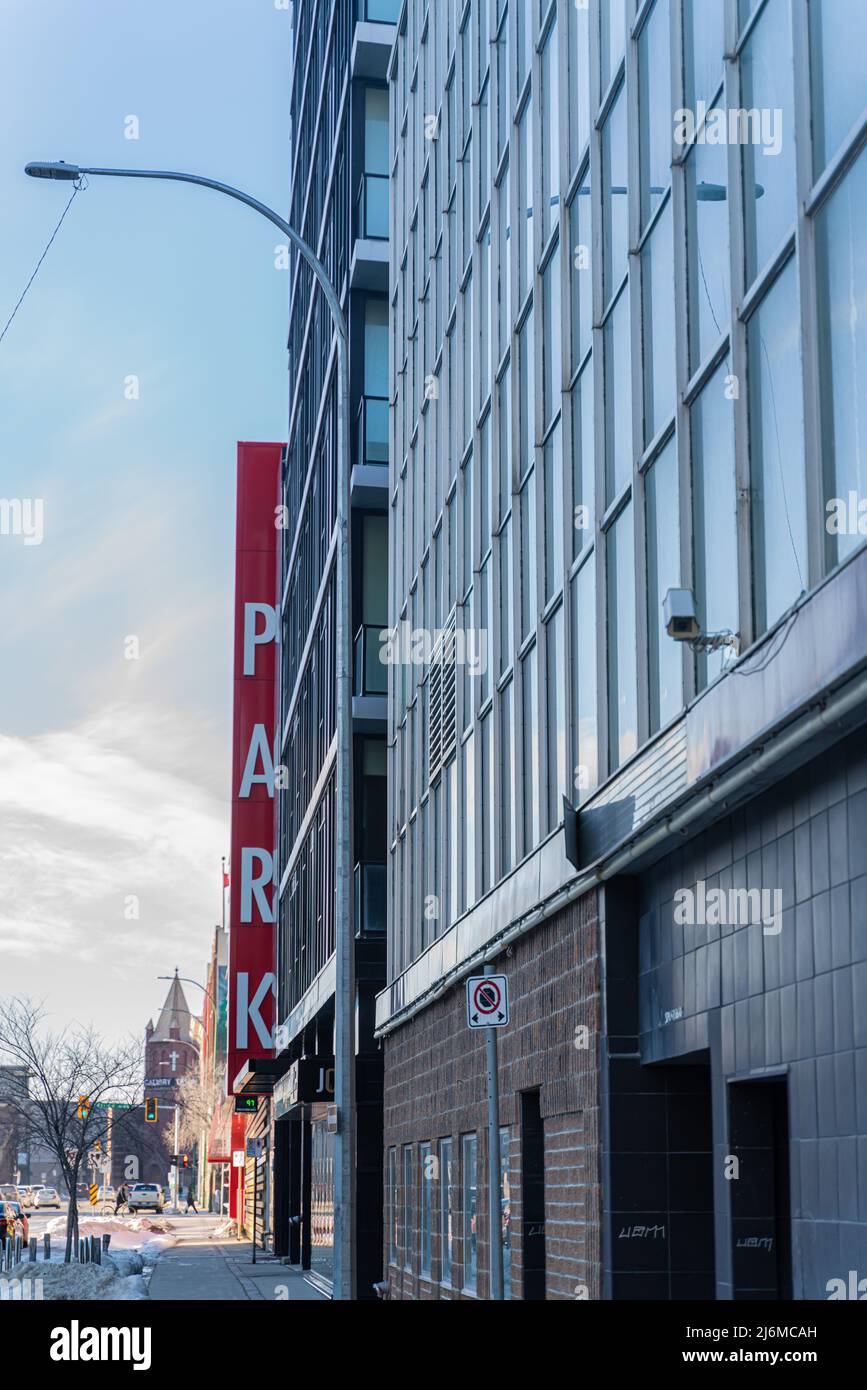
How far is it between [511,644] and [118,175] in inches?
268

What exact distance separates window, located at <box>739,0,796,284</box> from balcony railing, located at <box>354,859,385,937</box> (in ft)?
66.5

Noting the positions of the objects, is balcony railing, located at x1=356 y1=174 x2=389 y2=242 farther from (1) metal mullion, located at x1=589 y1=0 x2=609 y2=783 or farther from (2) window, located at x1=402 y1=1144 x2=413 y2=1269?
(1) metal mullion, located at x1=589 y1=0 x2=609 y2=783

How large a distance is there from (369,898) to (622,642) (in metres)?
16.9

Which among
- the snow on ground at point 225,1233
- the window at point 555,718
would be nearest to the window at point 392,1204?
the window at point 555,718

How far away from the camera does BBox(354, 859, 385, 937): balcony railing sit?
2989 centimetres

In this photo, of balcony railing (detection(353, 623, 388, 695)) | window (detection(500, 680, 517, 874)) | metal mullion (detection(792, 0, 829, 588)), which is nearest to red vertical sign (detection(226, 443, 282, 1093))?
balcony railing (detection(353, 623, 388, 695))

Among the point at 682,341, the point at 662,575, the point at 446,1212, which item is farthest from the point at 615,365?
the point at 446,1212

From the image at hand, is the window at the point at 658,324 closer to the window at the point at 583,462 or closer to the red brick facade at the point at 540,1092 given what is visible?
the window at the point at 583,462

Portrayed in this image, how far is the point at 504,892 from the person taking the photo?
17.6 meters

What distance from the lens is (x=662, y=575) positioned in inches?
493

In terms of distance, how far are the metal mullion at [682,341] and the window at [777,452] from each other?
121cm

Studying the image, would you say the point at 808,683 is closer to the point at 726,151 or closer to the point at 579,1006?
the point at 726,151

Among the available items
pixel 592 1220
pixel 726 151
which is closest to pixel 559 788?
pixel 592 1220
